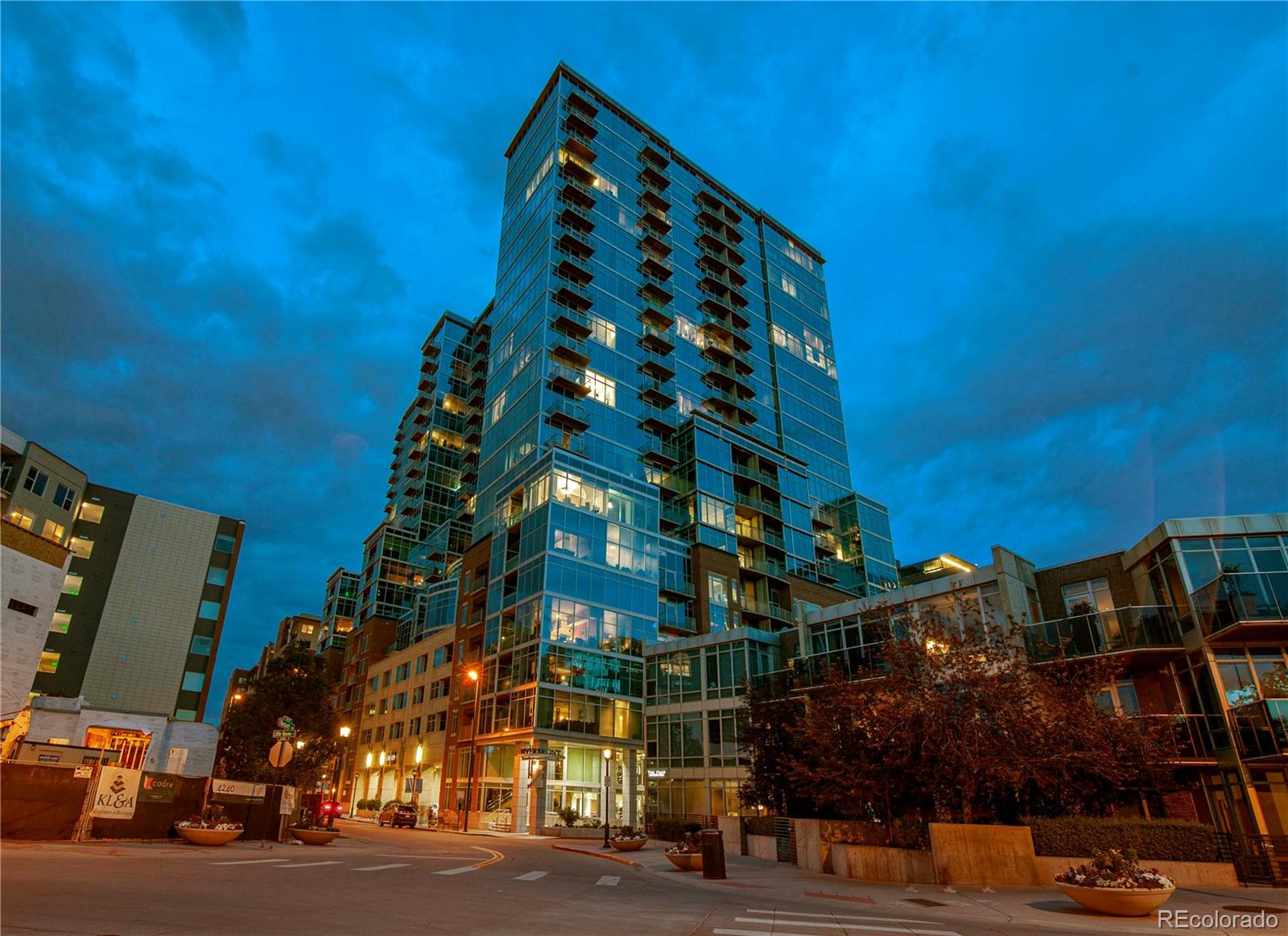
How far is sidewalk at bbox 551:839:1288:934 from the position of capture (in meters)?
13.6

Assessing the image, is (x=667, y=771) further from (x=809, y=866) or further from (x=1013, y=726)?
(x=1013, y=726)

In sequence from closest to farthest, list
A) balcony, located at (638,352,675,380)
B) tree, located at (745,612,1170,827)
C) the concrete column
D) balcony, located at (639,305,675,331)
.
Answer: tree, located at (745,612,1170,827) → the concrete column → balcony, located at (638,352,675,380) → balcony, located at (639,305,675,331)

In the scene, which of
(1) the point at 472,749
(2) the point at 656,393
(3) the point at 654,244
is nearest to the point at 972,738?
(1) the point at 472,749

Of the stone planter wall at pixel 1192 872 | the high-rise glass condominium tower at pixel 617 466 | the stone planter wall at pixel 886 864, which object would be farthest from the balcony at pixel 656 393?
the stone planter wall at pixel 1192 872

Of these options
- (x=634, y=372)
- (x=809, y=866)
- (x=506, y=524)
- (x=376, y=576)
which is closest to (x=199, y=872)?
(x=809, y=866)

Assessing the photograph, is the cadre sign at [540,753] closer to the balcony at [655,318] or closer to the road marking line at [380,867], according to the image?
the road marking line at [380,867]

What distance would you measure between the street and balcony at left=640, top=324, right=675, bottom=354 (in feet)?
192

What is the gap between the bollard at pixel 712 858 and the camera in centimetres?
2153

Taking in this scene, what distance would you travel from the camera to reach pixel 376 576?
96.9 meters

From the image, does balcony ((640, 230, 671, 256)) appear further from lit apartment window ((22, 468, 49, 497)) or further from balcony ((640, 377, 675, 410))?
lit apartment window ((22, 468, 49, 497))

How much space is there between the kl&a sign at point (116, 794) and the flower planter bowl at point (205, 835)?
1563mm

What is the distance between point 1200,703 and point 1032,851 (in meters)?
12.2

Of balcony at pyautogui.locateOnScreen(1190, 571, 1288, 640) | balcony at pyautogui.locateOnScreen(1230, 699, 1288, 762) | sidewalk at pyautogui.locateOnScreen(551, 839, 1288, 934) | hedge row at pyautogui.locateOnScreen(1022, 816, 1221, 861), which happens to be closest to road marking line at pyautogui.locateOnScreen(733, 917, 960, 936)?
sidewalk at pyautogui.locateOnScreen(551, 839, 1288, 934)

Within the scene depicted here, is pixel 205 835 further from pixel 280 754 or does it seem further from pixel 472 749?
pixel 472 749
